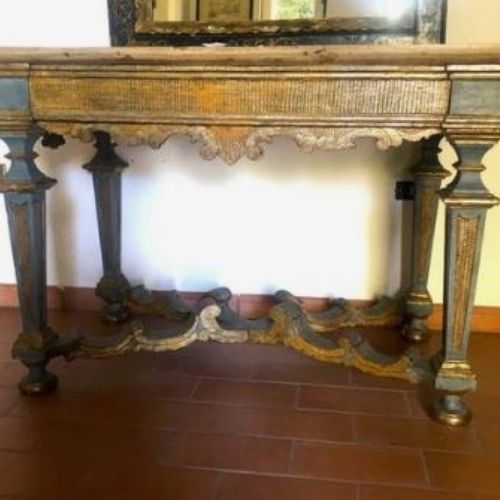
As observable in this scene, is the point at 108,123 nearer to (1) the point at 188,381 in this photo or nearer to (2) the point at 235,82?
(2) the point at 235,82

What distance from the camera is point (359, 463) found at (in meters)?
1.21

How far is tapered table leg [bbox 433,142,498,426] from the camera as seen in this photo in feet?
3.94

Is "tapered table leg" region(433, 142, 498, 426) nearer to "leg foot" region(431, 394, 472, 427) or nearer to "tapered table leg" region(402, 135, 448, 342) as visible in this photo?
"leg foot" region(431, 394, 472, 427)

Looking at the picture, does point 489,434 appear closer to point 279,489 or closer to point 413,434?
point 413,434

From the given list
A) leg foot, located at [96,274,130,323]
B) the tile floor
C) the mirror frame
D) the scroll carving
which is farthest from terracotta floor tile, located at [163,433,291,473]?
the mirror frame

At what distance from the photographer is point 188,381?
157 centimetres

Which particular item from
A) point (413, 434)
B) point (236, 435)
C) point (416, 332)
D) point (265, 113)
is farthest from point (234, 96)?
point (416, 332)

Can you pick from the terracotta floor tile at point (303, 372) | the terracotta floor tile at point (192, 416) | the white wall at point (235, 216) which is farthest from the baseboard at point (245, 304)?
the terracotta floor tile at point (192, 416)

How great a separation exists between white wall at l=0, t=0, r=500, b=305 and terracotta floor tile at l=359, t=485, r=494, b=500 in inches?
34.7

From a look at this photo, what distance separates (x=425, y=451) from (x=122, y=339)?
2.64ft

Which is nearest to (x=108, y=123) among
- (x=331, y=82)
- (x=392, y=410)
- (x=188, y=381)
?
(x=331, y=82)

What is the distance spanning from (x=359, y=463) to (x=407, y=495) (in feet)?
0.41

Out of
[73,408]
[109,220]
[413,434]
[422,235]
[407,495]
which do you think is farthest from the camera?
[109,220]

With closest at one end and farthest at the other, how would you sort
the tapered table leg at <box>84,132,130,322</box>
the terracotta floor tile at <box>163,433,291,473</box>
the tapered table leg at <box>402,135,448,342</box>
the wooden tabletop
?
the wooden tabletop → the terracotta floor tile at <box>163,433,291,473</box> → the tapered table leg at <box>402,135,448,342</box> → the tapered table leg at <box>84,132,130,322</box>
